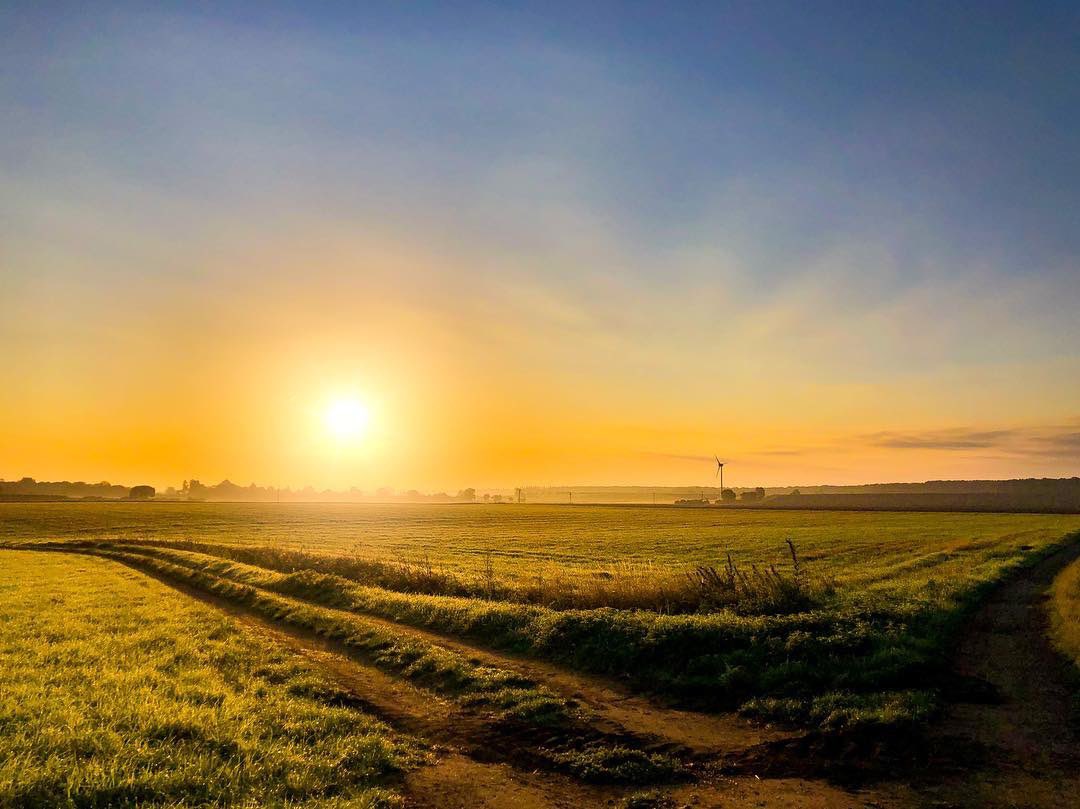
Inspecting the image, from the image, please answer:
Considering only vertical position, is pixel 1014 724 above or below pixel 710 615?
below

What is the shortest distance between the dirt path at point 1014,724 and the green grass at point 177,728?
28.0 ft

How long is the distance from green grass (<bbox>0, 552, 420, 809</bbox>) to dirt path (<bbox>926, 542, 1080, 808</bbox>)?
8540 millimetres

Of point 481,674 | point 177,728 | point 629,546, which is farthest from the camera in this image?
point 629,546

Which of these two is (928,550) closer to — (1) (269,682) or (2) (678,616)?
(2) (678,616)

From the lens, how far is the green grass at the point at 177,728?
28.3 ft

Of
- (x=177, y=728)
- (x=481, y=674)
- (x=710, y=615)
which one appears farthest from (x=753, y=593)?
(x=177, y=728)

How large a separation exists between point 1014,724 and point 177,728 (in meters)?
14.7

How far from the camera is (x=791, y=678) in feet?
45.9

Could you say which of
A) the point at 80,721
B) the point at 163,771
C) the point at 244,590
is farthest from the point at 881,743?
the point at 244,590

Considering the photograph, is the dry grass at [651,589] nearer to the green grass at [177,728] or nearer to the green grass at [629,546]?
the green grass at [629,546]

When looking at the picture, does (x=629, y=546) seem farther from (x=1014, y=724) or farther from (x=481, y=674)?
(x=1014, y=724)

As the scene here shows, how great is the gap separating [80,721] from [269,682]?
4.17 meters

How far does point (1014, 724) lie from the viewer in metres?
11.5

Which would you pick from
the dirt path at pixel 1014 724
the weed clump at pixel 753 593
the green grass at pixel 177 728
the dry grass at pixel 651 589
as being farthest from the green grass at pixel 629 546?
the green grass at pixel 177 728
